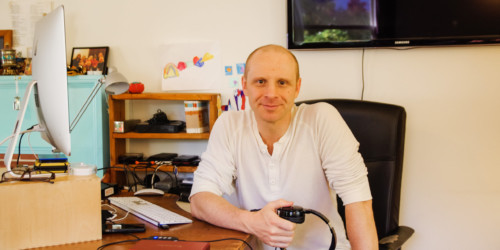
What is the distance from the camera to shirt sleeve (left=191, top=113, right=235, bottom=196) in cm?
140

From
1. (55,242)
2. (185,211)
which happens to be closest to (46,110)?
(55,242)

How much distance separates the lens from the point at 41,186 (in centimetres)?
112

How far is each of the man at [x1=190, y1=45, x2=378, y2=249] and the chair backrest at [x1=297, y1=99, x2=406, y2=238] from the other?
22 cm

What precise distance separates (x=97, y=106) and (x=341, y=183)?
58.5 inches

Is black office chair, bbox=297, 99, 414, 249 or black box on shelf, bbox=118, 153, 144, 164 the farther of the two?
black box on shelf, bbox=118, 153, 144, 164

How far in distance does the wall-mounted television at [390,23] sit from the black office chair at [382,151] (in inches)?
19.6

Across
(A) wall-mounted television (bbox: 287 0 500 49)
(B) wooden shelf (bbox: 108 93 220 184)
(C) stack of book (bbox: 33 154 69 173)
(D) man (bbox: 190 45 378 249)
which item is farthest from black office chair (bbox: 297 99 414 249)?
(C) stack of book (bbox: 33 154 69 173)

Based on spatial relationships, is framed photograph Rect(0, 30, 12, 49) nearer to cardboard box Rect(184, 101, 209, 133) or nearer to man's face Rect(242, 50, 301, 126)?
cardboard box Rect(184, 101, 209, 133)

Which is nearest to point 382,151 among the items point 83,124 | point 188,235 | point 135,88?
point 188,235

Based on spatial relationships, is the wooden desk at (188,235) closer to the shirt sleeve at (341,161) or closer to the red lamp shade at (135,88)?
the shirt sleeve at (341,161)

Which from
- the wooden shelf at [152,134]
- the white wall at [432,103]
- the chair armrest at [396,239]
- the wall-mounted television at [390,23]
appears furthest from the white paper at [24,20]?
the chair armrest at [396,239]

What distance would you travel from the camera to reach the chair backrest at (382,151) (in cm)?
158

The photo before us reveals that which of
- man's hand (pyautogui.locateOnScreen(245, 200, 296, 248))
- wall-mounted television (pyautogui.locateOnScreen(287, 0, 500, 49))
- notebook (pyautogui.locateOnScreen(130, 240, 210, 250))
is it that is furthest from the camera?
wall-mounted television (pyautogui.locateOnScreen(287, 0, 500, 49))

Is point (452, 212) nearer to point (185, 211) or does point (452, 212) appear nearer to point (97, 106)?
point (185, 211)
